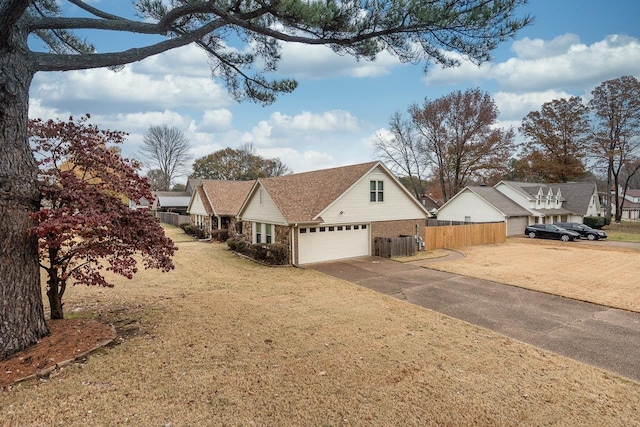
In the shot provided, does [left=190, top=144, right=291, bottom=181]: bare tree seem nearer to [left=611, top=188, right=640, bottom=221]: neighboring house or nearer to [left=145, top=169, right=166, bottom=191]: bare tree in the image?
[left=145, top=169, right=166, bottom=191]: bare tree

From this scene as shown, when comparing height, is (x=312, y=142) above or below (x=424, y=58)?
above

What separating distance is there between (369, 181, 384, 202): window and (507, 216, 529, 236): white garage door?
17.7 metres

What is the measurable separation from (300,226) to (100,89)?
36.3 feet

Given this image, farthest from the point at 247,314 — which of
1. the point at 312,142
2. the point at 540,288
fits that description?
the point at 312,142

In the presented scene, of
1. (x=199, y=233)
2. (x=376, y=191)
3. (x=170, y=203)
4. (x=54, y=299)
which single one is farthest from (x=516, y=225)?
(x=170, y=203)

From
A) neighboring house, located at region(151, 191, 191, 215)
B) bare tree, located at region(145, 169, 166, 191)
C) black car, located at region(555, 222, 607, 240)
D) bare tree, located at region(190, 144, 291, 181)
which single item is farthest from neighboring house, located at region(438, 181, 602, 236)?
bare tree, located at region(145, 169, 166, 191)

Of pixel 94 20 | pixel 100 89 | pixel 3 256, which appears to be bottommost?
pixel 3 256

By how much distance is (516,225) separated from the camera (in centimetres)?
3081

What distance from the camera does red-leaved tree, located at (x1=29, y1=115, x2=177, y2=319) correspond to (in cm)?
620

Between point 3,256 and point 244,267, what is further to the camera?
point 244,267

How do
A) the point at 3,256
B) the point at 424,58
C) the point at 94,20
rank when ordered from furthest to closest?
the point at 424,58 → the point at 94,20 → the point at 3,256

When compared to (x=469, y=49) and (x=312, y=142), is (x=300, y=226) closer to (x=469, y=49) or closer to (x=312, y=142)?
(x=469, y=49)

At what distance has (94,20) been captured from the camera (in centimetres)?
637

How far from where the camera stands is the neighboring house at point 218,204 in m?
25.1
